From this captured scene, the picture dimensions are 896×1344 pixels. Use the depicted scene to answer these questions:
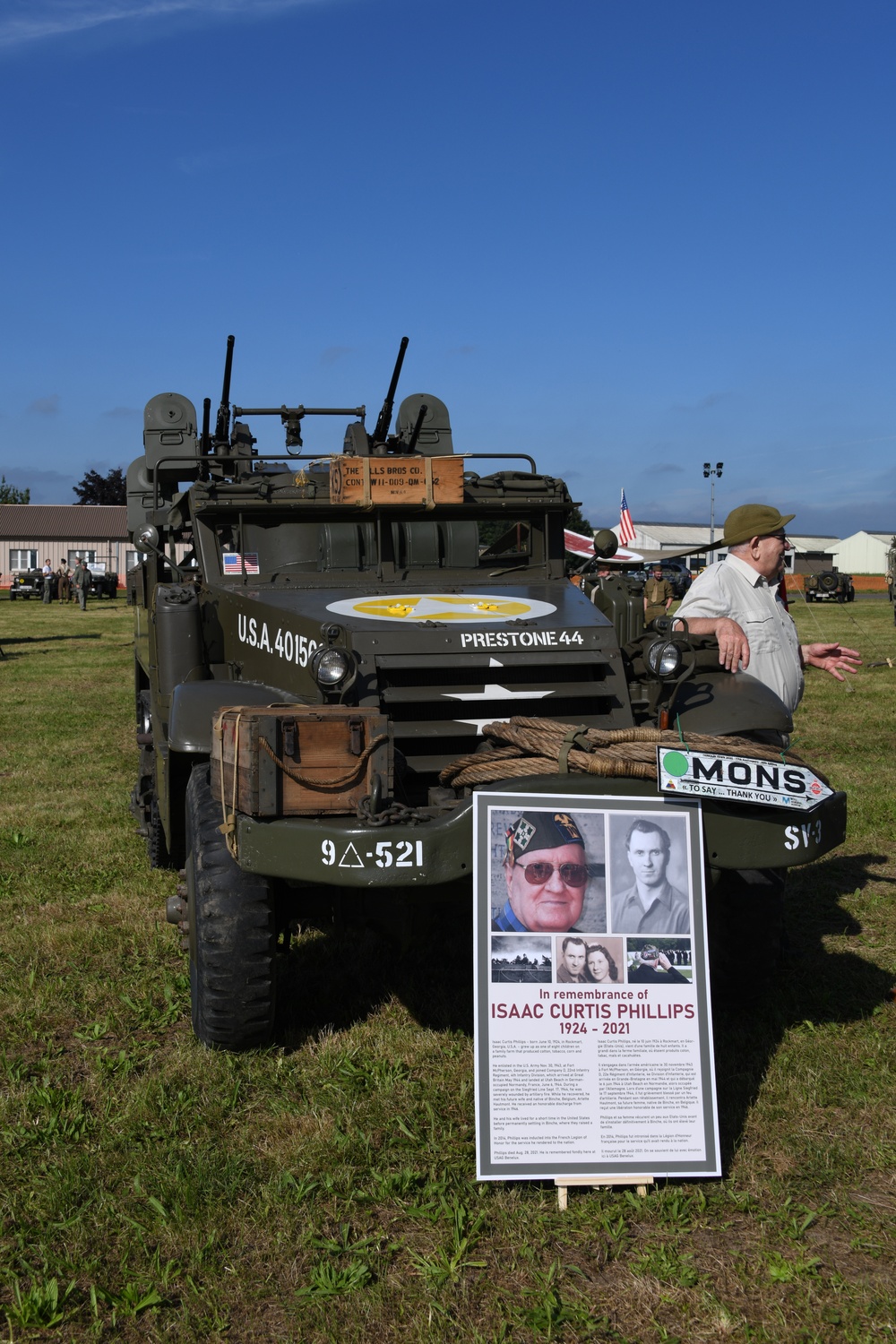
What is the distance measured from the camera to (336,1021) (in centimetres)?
458

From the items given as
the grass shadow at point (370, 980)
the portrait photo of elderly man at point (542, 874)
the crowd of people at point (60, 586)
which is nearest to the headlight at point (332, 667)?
the grass shadow at point (370, 980)

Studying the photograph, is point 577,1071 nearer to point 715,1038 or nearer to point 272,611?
point 715,1038

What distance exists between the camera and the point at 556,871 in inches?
133

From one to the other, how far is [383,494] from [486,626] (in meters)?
1.19

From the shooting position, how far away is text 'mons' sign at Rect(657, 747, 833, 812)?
3371mm

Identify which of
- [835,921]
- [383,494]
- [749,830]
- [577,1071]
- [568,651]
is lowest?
[835,921]

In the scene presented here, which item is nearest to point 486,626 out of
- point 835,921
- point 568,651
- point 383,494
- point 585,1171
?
point 568,651

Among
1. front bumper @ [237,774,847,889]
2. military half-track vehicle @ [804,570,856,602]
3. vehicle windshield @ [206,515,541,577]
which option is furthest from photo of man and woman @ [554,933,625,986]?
military half-track vehicle @ [804,570,856,602]

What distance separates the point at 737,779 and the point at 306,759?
4.01 feet

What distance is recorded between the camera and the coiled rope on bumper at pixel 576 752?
11.8ft

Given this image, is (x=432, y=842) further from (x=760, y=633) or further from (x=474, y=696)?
(x=760, y=633)

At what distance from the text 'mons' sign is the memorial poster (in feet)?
0.51

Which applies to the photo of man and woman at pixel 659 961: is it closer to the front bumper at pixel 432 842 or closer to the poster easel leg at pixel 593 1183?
the front bumper at pixel 432 842

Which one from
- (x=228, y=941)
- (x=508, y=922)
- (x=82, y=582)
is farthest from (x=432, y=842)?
(x=82, y=582)
